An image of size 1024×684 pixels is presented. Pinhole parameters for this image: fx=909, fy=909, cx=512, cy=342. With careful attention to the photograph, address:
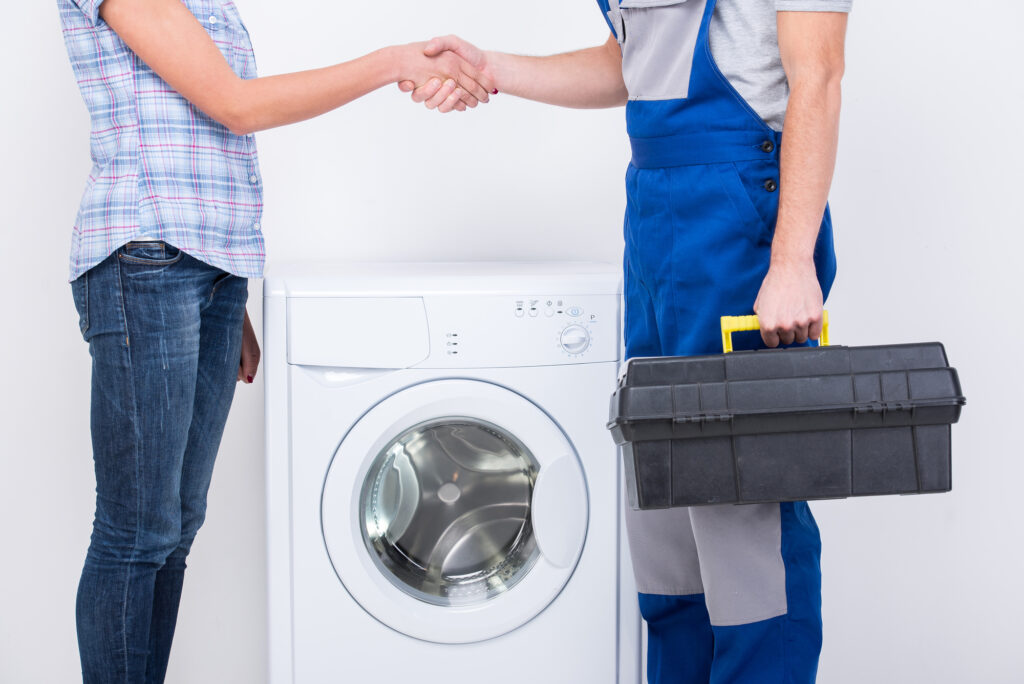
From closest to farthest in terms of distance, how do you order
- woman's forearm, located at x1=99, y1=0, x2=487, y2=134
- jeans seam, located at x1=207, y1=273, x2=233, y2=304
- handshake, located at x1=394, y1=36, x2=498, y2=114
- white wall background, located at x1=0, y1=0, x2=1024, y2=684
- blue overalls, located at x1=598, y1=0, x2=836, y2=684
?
blue overalls, located at x1=598, y1=0, x2=836, y2=684, woman's forearm, located at x1=99, y1=0, x2=487, y2=134, jeans seam, located at x1=207, y1=273, x2=233, y2=304, handshake, located at x1=394, y1=36, x2=498, y2=114, white wall background, located at x1=0, y1=0, x2=1024, y2=684

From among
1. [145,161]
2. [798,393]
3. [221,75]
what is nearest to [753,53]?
[798,393]

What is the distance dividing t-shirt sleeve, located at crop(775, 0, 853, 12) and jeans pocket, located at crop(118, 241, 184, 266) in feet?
2.79

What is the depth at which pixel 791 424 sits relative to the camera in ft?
3.36

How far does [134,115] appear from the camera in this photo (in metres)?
1.27

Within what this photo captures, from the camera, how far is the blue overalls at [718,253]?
1.11m

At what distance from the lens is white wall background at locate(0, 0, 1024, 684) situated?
1871 mm

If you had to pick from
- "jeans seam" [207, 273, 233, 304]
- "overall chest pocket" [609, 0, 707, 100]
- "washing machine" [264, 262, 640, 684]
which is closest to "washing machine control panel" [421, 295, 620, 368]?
"washing machine" [264, 262, 640, 684]

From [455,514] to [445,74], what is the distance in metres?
0.79

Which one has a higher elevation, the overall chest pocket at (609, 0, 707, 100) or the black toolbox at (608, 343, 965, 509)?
the overall chest pocket at (609, 0, 707, 100)

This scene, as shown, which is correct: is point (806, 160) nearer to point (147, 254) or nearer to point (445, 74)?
point (445, 74)

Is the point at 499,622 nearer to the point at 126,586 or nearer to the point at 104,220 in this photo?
the point at 126,586

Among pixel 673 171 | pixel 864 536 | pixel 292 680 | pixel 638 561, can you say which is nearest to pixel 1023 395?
pixel 864 536

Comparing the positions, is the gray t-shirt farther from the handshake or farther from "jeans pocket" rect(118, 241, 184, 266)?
"jeans pocket" rect(118, 241, 184, 266)

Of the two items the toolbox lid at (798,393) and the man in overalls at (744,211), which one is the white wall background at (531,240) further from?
the toolbox lid at (798,393)
